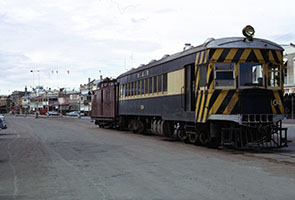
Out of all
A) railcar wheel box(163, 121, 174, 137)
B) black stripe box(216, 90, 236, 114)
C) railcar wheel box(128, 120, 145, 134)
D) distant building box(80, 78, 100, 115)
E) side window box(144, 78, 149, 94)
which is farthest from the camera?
distant building box(80, 78, 100, 115)

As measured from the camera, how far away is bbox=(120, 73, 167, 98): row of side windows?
1691 cm

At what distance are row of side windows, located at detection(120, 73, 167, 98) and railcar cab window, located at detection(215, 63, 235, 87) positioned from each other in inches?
166

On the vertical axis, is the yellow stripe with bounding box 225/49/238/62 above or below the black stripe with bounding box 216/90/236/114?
above

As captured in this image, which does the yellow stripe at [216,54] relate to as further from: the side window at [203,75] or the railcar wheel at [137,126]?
the railcar wheel at [137,126]

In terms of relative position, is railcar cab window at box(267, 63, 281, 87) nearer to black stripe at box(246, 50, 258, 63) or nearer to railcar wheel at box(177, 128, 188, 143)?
black stripe at box(246, 50, 258, 63)

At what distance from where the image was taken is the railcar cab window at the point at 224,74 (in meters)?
12.5

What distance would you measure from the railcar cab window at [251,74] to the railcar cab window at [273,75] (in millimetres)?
372

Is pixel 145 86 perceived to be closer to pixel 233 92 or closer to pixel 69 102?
pixel 233 92

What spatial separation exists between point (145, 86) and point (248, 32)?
7.52m

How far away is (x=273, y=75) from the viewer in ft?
42.2

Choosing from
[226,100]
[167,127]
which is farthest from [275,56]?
[167,127]

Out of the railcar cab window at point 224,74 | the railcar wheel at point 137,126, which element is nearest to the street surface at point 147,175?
the railcar cab window at point 224,74

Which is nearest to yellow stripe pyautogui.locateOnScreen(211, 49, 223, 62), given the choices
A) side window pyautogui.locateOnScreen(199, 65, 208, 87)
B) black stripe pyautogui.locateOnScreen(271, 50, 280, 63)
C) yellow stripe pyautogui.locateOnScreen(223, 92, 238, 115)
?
side window pyautogui.locateOnScreen(199, 65, 208, 87)

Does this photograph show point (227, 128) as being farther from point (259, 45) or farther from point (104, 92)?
point (104, 92)
